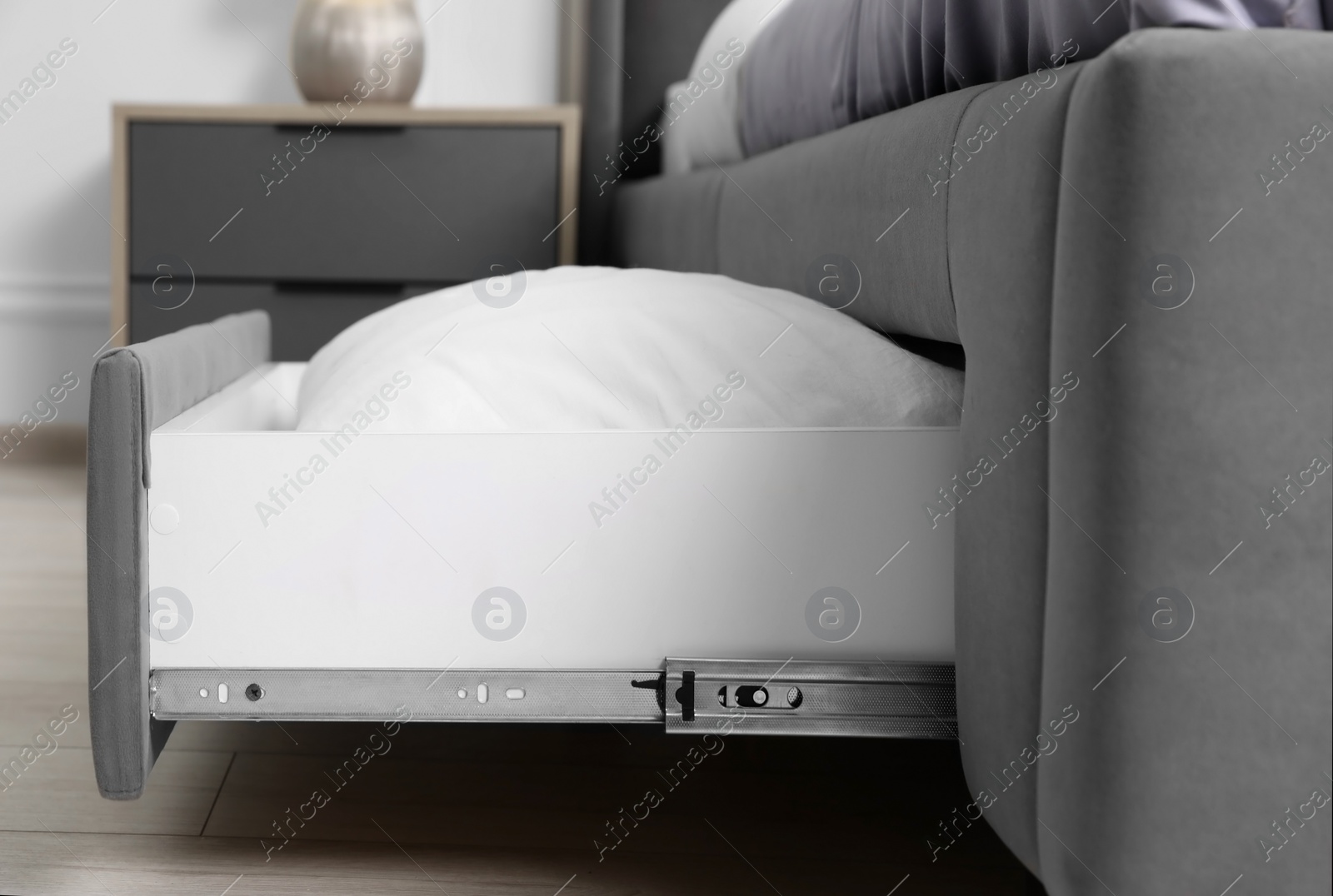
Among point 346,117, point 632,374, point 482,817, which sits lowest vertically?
point 482,817

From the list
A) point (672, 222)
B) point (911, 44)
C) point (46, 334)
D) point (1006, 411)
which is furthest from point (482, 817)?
point (46, 334)

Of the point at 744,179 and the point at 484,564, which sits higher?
the point at 744,179

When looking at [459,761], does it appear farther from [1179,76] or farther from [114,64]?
[114,64]

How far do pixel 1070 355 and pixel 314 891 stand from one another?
1.54 ft

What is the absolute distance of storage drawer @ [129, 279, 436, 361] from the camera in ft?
5.18

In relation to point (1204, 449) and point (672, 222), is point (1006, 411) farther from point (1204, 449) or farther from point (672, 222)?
point (672, 222)

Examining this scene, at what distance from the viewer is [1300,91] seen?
42 centimetres

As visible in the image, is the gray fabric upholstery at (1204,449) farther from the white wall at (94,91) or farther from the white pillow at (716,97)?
the white wall at (94,91)

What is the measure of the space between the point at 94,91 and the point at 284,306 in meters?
Answer: 0.78

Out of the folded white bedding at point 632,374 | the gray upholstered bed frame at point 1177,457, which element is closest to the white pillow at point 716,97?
the folded white bedding at point 632,374

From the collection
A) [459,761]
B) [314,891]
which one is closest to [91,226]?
[459,761]

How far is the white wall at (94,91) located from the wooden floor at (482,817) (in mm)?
1383

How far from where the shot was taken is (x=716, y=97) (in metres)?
1.33

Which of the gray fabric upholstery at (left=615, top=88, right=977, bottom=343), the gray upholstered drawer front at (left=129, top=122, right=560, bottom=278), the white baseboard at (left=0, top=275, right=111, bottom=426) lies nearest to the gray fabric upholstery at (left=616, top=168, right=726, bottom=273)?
the gray fabric upholstery at (left=615, top=88, right=977, bottom=343)
